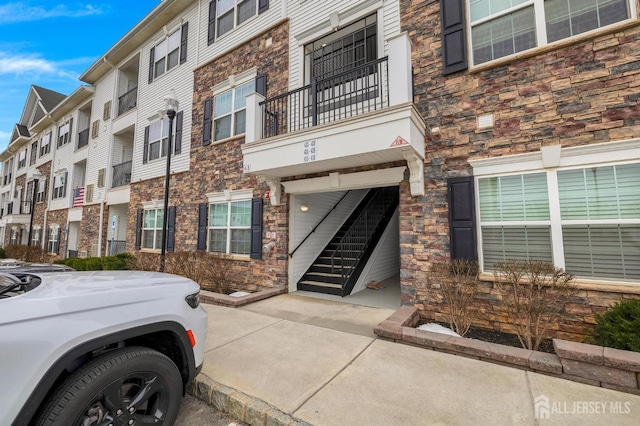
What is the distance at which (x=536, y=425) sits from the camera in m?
2.25

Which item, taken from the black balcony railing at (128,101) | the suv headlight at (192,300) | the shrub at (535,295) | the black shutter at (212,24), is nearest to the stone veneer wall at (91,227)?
the black balcony railing at (128,101)

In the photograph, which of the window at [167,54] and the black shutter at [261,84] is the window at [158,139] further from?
the black shutter at [261,84]

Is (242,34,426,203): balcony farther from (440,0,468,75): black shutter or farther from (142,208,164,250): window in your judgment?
(142,208,164,250): window

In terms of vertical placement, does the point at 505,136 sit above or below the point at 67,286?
above

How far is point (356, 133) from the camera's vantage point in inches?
193

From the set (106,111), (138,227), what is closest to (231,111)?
(138,227)

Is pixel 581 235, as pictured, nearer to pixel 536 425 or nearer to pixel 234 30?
pixel 536 425

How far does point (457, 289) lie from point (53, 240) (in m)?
21.8

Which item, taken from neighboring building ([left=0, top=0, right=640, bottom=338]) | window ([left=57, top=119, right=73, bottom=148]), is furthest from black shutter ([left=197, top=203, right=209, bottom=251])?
window ([left=57, top=119, right=73, bottom=148])

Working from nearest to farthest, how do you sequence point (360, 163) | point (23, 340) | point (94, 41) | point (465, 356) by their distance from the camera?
point (23, 340) → point (465, 356) → point (360, 163) → point (94, 41)

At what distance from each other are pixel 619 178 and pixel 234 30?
32.4ft

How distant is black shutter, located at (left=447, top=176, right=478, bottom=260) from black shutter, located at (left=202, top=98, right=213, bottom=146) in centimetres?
734

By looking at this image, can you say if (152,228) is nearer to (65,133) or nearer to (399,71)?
(399,71)

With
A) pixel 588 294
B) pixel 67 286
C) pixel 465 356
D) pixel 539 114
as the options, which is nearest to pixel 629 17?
pixel 539 114
